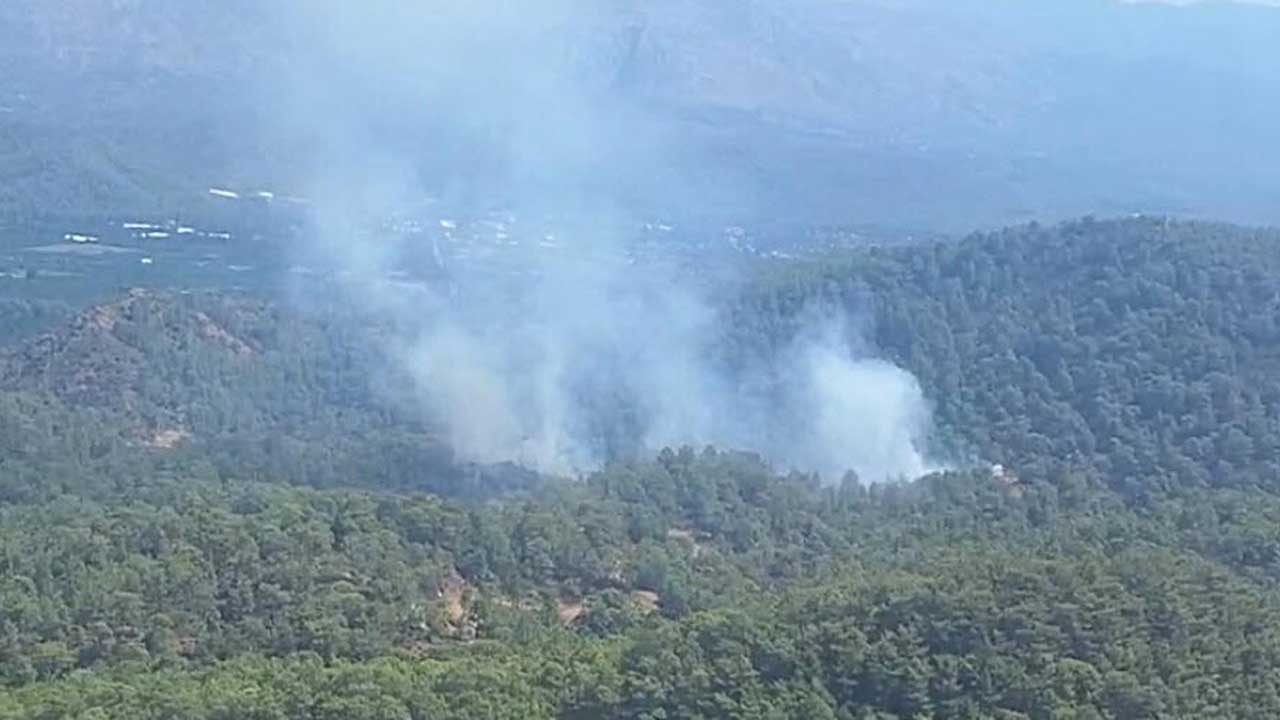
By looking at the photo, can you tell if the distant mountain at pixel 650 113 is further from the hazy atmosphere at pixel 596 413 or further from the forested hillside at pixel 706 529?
the forested hillside at pixel 706 529

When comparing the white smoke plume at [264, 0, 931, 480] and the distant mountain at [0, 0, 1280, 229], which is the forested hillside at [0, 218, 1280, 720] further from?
the distant mountain at [0, 0, 1280, 229]

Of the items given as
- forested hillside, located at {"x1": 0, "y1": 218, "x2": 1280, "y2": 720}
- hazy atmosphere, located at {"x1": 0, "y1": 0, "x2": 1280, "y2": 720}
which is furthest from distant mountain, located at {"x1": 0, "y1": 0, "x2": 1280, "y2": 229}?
forested hillside, located at {"x1": 0, "y1": 218, "x2": 1280, "y2": 720}

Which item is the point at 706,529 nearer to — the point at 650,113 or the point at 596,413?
the point at 596,413

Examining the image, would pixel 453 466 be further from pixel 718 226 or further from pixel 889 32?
pixel 889 32

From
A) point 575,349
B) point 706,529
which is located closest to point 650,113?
point 575,349

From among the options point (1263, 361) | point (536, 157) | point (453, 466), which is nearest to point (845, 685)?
point (453, 466)

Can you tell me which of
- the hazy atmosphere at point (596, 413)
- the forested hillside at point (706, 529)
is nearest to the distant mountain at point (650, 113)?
the hazy atmosphere at point (596, 413)
